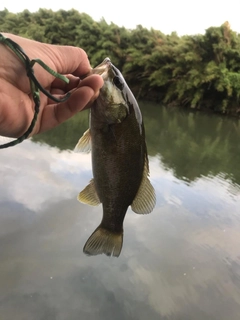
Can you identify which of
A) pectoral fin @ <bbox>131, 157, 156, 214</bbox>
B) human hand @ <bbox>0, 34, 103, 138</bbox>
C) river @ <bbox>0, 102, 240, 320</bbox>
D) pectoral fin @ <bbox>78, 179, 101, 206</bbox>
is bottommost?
river @ <bbox>0, 102, 240, 320</bbox>

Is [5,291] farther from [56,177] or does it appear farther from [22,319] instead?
[56,177]

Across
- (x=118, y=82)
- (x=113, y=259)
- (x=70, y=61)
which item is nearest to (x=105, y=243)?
(x=118, y=82)

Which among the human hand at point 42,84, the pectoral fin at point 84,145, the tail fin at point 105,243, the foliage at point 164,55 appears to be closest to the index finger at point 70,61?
the human hand at point 42,84

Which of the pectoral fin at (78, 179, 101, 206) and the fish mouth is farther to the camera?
the pectoral fin at (78, 179, 101, 206)

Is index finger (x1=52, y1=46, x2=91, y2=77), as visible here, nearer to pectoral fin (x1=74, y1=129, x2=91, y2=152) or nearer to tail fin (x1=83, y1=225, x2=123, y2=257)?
pectoral fin (x1=74, y1=129, x2=91, y2=152)

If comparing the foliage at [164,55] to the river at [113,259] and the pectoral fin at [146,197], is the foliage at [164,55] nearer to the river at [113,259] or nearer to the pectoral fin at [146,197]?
the river at [113,259]

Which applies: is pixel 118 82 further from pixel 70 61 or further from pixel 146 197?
pixel 146 197

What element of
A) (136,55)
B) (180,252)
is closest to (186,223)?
(180,252)

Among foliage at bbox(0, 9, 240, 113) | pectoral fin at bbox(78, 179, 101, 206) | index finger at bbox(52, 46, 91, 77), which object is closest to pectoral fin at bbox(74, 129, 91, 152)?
pectoral fin at bbox(78, 179, 101, 206)
